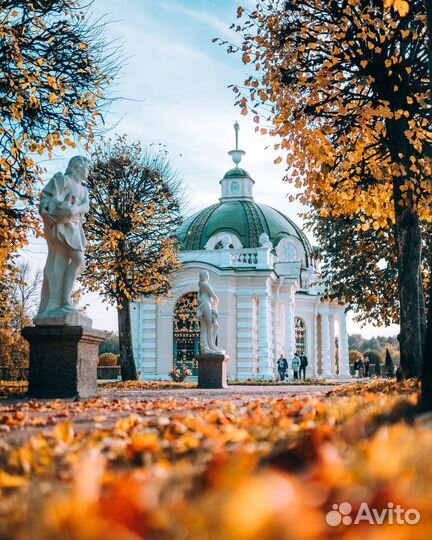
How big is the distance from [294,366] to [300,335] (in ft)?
17.7

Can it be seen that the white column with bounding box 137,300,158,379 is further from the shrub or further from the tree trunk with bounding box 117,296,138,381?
the shrub

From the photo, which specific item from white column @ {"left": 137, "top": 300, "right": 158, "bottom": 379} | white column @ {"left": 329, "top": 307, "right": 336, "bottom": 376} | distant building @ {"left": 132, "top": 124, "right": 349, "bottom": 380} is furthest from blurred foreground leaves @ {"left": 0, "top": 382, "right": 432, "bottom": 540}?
white column @ {"left": 329, "top": 307, "right": 336, "bottom": 376}

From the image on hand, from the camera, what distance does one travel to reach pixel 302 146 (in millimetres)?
11539

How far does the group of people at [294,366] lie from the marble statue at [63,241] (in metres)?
25.2

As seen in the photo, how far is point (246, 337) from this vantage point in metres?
31.9

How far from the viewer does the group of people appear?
3343cm

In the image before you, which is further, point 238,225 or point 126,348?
point 238,225

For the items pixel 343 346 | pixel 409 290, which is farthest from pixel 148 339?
pixel 409 290

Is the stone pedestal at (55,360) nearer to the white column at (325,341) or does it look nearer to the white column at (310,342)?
the white column at (310,342)

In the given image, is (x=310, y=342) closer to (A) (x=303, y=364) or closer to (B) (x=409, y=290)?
(A) (x=303, y=364)

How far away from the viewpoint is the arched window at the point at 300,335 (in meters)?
40.7

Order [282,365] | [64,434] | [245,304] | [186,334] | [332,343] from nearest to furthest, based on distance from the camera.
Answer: [64,434], [245,304], [186,334], [282,365], [332,343]

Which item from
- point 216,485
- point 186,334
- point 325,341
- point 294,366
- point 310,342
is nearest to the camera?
point 216,485

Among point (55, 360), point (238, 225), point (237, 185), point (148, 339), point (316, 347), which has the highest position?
point (237, 185)
